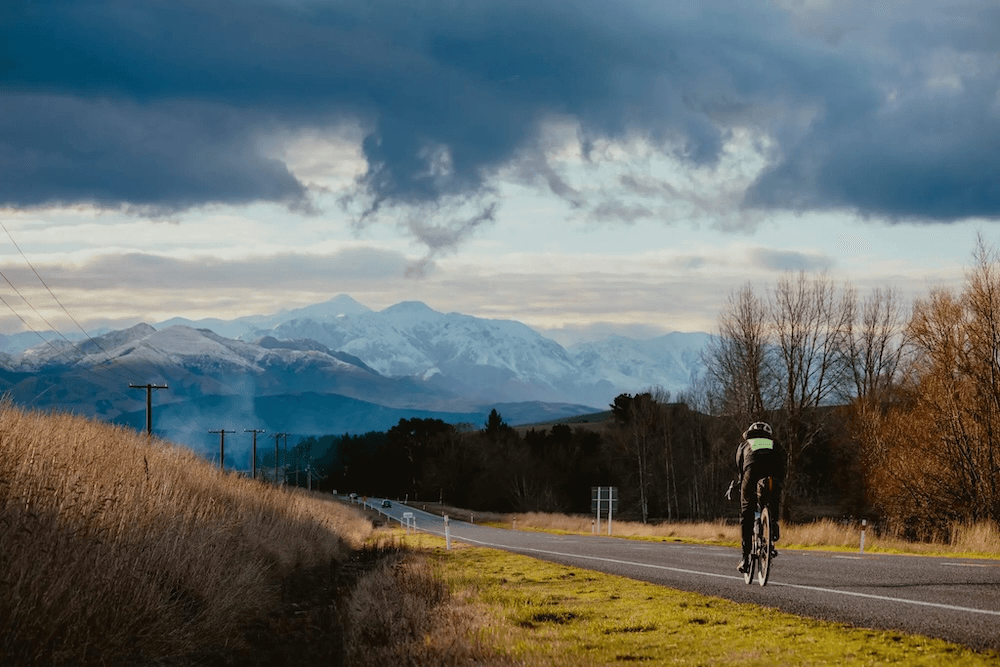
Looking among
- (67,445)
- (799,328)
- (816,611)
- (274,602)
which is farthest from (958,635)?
(799,328)

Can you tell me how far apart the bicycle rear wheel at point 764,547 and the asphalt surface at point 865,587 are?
0.93ft

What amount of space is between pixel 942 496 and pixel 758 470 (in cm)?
3023

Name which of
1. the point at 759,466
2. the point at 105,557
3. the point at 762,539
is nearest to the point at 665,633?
Result: the point at 759,466

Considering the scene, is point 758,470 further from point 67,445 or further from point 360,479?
point 360,479

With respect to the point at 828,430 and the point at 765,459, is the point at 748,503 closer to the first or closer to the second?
the point at 765,459

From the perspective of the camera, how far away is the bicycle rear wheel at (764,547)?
12.3m

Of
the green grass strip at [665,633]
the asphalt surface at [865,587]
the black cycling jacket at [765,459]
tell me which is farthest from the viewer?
the black cycling jacket at [765,459]

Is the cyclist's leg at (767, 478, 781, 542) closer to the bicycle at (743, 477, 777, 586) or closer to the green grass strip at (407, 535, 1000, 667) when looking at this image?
the bicycle at (743, 477, 777, 586)

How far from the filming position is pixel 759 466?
12023 mm

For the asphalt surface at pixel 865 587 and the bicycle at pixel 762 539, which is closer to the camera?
the asphalt surface at pixel 865 587

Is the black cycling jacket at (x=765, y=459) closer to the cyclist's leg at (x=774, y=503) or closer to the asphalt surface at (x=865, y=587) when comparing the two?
the cyclist's leg at (x=774, y=503)

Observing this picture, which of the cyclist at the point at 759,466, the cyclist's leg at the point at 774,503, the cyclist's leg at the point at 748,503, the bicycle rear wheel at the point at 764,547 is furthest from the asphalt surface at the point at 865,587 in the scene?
the cyclist at the point at 759,466

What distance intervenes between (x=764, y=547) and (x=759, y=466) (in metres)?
1.45

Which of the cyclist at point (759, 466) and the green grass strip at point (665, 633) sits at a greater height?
the cyclist at point (759, 466)
